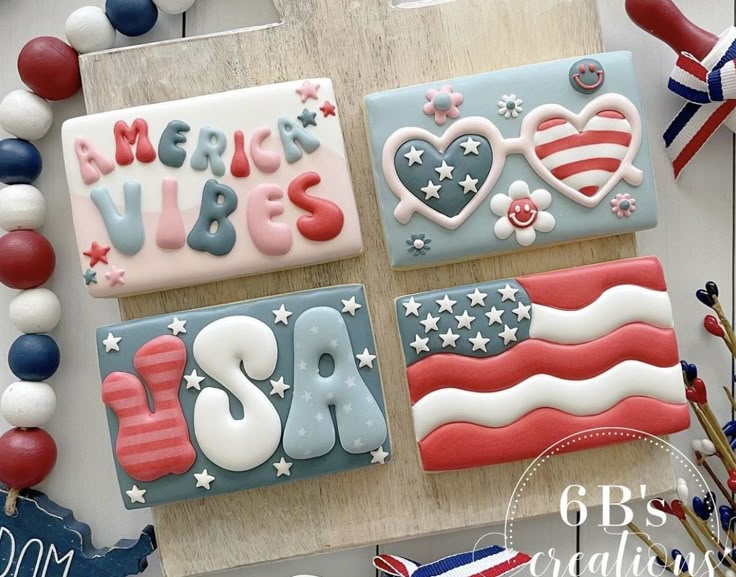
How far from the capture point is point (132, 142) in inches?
37.5

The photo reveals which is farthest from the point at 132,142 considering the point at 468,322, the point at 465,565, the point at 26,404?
the point at 465,565

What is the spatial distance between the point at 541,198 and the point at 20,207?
71 centimetres

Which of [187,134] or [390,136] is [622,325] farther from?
[187,134]

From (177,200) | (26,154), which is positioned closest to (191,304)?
(177,200)

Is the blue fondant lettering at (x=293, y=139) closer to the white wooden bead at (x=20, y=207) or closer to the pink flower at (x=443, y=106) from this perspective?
the pink flower at (x=443, y=106)

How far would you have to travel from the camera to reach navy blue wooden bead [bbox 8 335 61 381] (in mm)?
1009

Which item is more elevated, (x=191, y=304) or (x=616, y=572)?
(x=191, y=304)

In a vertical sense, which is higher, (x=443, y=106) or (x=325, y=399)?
(x=443, y=106)

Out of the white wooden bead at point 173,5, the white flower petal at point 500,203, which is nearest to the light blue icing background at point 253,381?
the white flower petal at point 500,203

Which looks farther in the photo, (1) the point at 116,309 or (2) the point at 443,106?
(1) the point at 116,309

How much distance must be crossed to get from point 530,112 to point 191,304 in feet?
1.73

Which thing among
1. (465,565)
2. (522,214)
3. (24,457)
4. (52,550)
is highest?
(522,214)

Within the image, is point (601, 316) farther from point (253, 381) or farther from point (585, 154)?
point (253, 381)

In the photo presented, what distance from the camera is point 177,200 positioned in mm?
951
